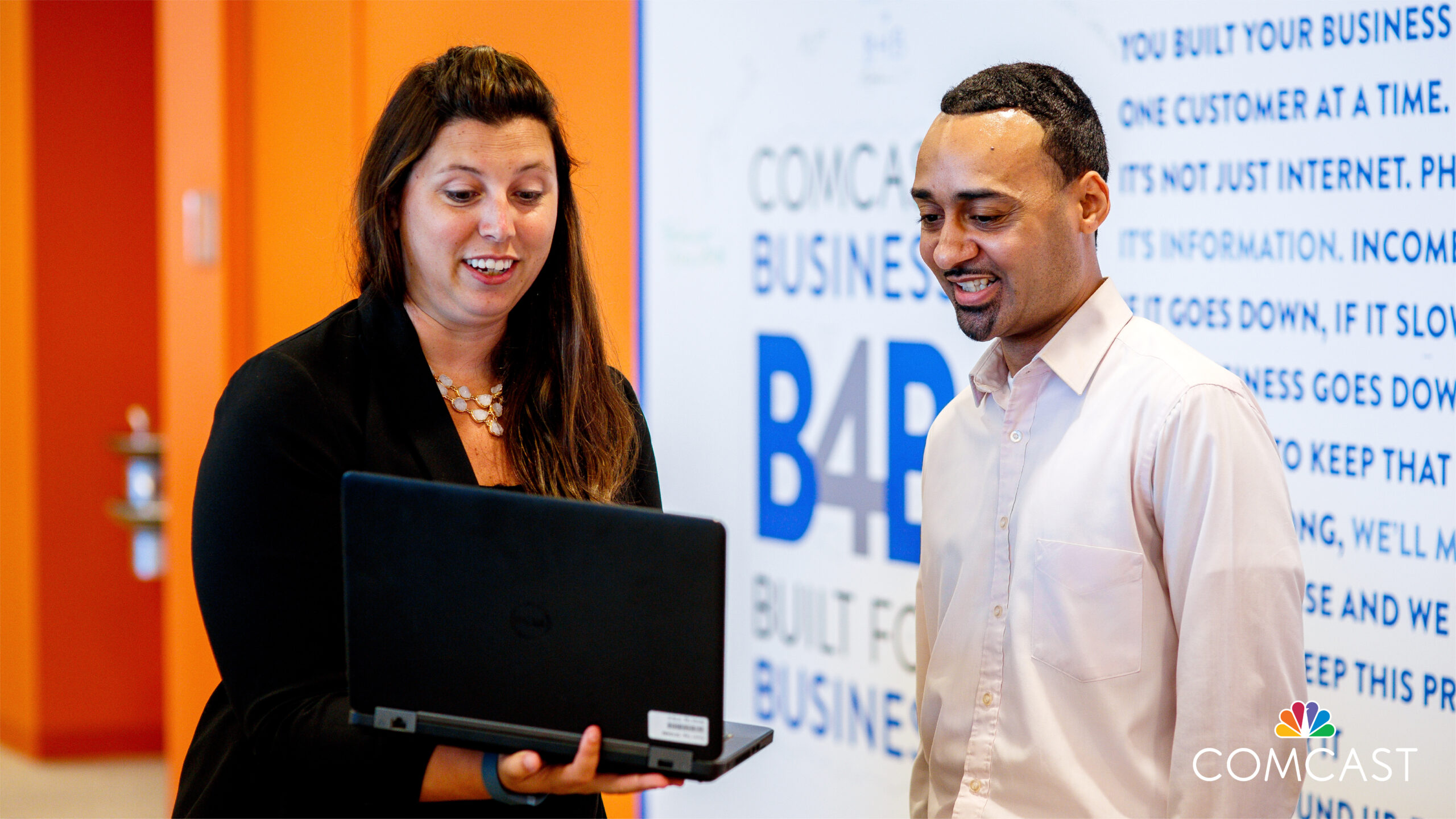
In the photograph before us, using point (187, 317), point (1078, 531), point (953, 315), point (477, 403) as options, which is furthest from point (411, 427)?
point (187, 317)

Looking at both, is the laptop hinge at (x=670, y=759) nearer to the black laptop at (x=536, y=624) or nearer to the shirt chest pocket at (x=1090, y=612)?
the black laptop at (x=536, y=624)

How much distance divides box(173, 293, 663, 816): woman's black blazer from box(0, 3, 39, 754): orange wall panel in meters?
3.96

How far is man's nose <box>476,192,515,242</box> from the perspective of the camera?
5.36 feet

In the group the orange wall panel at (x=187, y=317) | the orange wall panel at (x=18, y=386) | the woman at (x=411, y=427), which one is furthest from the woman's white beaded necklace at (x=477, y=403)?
the orange wall panel at (x=18, y=386)

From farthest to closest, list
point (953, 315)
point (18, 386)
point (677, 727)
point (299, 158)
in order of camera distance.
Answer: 1. point (18, 386)
2. point (299, 158)
3. point (953, 315)
4. point (677, 727)

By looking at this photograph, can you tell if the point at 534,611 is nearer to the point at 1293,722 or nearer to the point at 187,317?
the point at 1293,722

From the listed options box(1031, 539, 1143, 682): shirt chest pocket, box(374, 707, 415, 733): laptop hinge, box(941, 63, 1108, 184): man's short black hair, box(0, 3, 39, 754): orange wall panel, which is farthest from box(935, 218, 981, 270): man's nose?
box(0, 3, 39, 754): orange wall panel

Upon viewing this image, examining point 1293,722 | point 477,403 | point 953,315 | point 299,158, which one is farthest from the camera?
point 299,158

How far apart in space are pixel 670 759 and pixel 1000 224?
2.53ft

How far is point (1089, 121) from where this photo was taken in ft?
5.51

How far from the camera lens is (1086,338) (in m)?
1.64

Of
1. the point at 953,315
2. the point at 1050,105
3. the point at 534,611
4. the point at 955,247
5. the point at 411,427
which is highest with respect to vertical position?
the point at 1050,105

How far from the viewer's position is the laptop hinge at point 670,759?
1.27 m

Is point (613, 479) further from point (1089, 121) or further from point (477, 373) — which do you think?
point (1089, 121)
